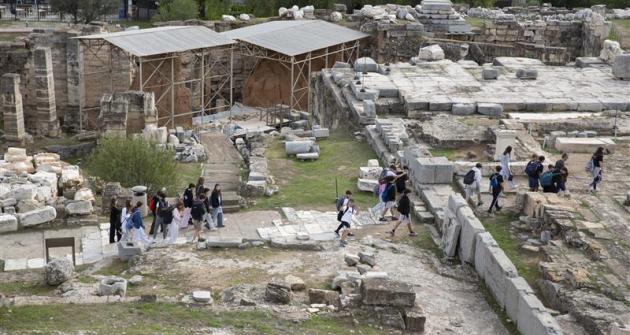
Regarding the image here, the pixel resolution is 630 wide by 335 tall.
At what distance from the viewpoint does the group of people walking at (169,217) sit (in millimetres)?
15938

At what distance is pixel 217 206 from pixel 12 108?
1623 cm

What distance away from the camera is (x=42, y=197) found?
19094 millimetres

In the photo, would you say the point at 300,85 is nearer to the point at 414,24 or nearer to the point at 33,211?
the point at 414,24

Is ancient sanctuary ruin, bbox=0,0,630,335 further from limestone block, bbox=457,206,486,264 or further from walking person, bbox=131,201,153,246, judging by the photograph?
walking person, bbox=131,201,153,246

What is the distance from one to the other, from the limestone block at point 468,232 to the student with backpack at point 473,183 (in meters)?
1.64

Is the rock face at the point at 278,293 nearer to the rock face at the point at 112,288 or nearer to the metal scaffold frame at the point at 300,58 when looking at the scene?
the rock face at the point at 112,288

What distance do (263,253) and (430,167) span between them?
453 centimetres

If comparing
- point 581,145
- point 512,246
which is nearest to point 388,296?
point 512,246

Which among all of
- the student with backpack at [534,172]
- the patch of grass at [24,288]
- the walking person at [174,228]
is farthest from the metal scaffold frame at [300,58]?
the patch of grass at [24,288]

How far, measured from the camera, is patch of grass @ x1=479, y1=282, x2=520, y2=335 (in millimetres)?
13070

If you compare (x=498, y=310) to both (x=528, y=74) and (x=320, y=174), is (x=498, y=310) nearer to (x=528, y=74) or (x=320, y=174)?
(x=320, y=174)

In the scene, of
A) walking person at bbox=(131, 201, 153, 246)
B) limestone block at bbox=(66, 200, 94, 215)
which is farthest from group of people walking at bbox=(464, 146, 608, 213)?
limestone block at bbox=(66, 200, 94, 215)

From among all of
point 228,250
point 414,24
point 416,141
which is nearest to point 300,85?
point 414,24

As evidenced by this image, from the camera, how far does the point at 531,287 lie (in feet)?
45.1
